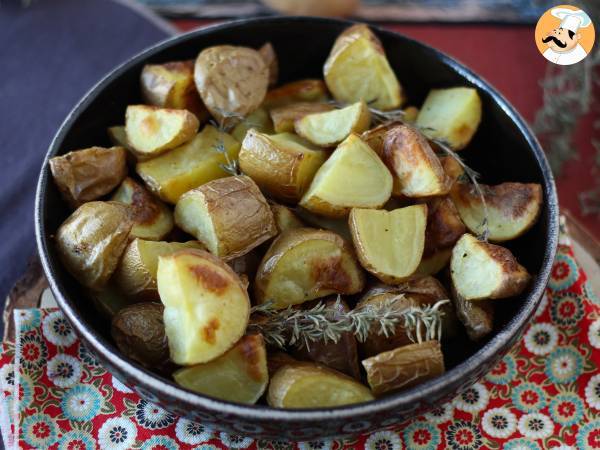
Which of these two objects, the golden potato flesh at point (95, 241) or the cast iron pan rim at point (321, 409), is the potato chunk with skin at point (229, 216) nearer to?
the golden potato flesh at point (95, 241)

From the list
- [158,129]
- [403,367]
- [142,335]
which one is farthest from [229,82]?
[403,367]

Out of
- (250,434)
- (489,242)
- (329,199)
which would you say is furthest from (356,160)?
(250,434)

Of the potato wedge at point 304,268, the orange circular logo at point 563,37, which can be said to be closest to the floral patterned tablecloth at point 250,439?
the potato wedge at point 304,268

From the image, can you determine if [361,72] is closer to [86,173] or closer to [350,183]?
[350,183]

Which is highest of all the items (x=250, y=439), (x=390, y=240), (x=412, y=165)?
(x=412, y=165)

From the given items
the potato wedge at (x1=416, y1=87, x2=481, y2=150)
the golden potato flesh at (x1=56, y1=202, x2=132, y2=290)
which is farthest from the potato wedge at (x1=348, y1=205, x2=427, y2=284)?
the golden potato flesh at (x1=56, y1=202, x2=132, y2=290)

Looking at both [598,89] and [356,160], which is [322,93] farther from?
[598,89]
